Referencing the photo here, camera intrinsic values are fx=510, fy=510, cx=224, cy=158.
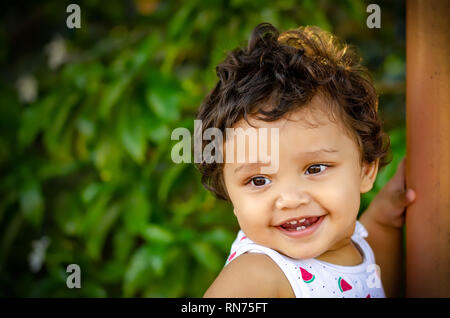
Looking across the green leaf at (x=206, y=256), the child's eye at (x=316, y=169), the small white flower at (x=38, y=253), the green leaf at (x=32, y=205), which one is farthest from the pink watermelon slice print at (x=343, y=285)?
the small white flower at (x=38, y=253)

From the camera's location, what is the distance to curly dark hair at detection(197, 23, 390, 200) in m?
0.88

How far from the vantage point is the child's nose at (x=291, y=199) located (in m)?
0.83

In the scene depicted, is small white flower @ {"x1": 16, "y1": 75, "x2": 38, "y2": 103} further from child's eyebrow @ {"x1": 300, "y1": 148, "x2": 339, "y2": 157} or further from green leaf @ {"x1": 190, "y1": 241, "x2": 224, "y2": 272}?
child's eyebrow @ {"x1": 300, "y1": 148, "x2": 339, "y2": 157}

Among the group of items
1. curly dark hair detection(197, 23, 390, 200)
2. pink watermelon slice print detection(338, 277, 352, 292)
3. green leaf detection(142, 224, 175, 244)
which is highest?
curly dark hair detection(197, 23, 390, 200)

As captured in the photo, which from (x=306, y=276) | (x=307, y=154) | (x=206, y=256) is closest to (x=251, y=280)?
(x=306, y=276)

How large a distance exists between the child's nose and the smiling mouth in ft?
0.13

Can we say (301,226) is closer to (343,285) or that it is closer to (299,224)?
(299,224)

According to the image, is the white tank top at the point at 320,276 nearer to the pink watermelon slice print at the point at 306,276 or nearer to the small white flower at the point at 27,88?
the pink watermelon slice print at the point at 306,276

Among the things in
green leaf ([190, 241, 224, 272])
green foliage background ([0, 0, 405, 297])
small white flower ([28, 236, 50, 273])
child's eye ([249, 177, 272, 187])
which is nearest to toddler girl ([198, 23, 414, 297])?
child's eye ([249, 177, 272, 187])

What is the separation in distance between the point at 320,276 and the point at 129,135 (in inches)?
36.9

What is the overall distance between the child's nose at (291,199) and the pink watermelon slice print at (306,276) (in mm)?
128

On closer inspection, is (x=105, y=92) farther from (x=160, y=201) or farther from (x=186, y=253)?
(x=186, y=253)

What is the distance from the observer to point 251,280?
2.71ft
